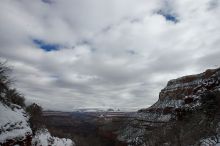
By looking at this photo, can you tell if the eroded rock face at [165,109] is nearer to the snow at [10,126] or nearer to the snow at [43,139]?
the snow at [43,139]

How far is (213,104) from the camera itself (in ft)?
160

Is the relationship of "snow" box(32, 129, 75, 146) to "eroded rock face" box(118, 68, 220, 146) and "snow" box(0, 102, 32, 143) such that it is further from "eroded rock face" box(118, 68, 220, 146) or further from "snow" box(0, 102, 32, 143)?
"eroded rock face" box(118, 68, 220, 146)

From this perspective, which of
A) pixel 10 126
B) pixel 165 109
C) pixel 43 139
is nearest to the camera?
pixel 10 126

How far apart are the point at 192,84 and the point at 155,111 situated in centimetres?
2915

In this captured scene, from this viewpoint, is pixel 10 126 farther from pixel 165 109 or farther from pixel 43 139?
pixel 165 109

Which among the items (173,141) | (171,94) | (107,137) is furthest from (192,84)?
(173,141)

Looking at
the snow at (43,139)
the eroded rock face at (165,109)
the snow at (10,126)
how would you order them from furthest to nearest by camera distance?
the eroded rock face at (165,109) → the snow at (43,139) → the snow at (10,126)

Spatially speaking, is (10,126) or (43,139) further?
(43,139)

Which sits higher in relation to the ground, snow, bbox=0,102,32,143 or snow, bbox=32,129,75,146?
snow, bbox=0,102,32,143

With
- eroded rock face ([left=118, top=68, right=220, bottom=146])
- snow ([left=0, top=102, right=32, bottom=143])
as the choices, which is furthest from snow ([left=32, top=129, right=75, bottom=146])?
eroded rock face ([left=118, top=68, right=220, bottom=146])

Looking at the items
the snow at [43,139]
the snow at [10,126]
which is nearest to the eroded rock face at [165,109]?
the snow at [43,139]

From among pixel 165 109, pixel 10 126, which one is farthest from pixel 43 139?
pixel 165 109

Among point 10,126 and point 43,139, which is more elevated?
point 10,126

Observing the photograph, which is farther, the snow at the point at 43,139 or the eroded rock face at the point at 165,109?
the eroded rock face at the point at 165,109
